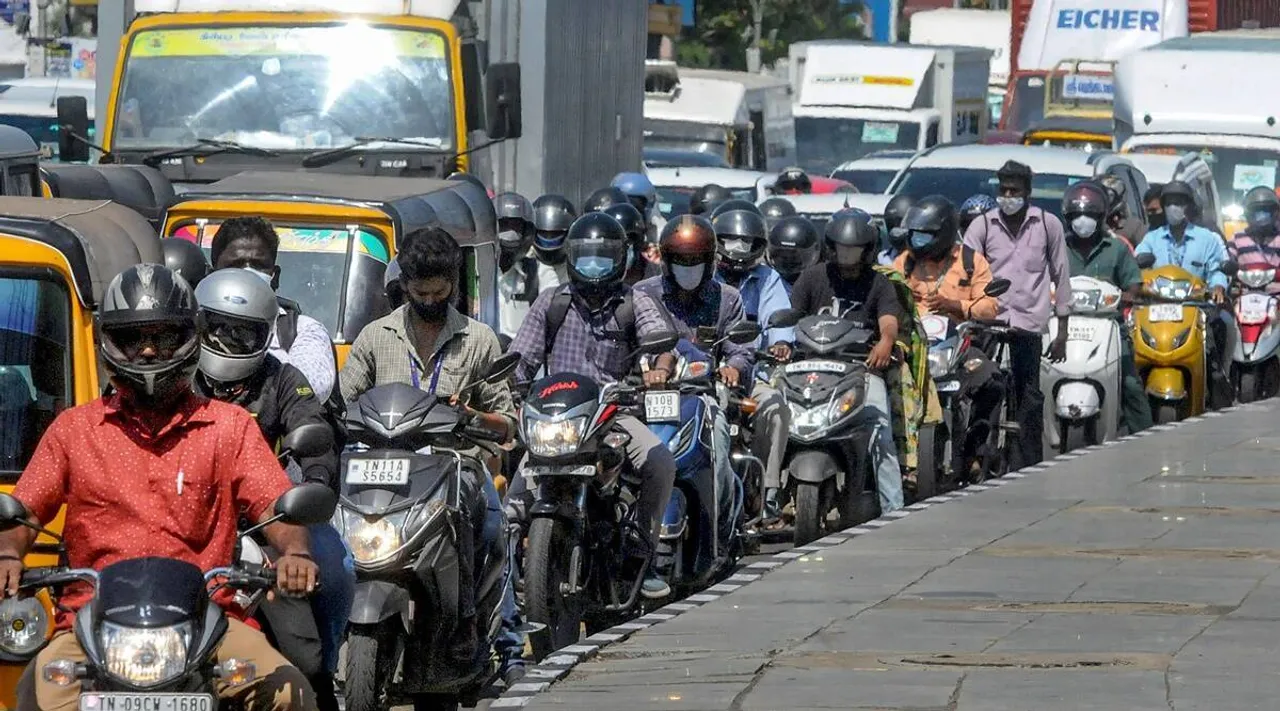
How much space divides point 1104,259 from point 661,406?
24.2 ft

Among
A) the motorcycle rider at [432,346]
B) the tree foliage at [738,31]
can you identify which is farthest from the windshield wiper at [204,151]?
the tree foliage at [738,31]

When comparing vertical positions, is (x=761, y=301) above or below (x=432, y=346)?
below

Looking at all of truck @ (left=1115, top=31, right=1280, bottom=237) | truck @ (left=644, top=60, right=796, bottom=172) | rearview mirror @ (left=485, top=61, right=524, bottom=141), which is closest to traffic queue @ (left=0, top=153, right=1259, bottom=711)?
rearview mirror @ (left=485, top=61, right=524, bottom=141)

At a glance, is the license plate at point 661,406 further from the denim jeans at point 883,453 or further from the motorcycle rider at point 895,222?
the motorcycle rider at point 895,222

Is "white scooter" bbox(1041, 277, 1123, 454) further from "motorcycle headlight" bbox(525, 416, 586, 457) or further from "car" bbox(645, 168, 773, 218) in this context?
"motorcycle headlight" bbox(525, 416, 586, 457)

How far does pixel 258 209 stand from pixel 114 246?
483 centimetres

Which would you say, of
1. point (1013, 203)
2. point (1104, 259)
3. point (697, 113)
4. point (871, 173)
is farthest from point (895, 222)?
point (697, 113)

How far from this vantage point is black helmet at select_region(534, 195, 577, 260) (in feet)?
51.2

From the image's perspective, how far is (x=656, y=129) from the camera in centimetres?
3466

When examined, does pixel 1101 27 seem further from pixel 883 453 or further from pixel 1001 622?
pixel 1001 622

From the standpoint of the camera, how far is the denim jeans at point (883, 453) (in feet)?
43.2

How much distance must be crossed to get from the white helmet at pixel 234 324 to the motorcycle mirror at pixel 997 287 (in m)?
7.65

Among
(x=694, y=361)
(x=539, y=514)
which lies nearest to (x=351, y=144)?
(x=694, y=361)

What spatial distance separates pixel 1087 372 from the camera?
16984 mm
